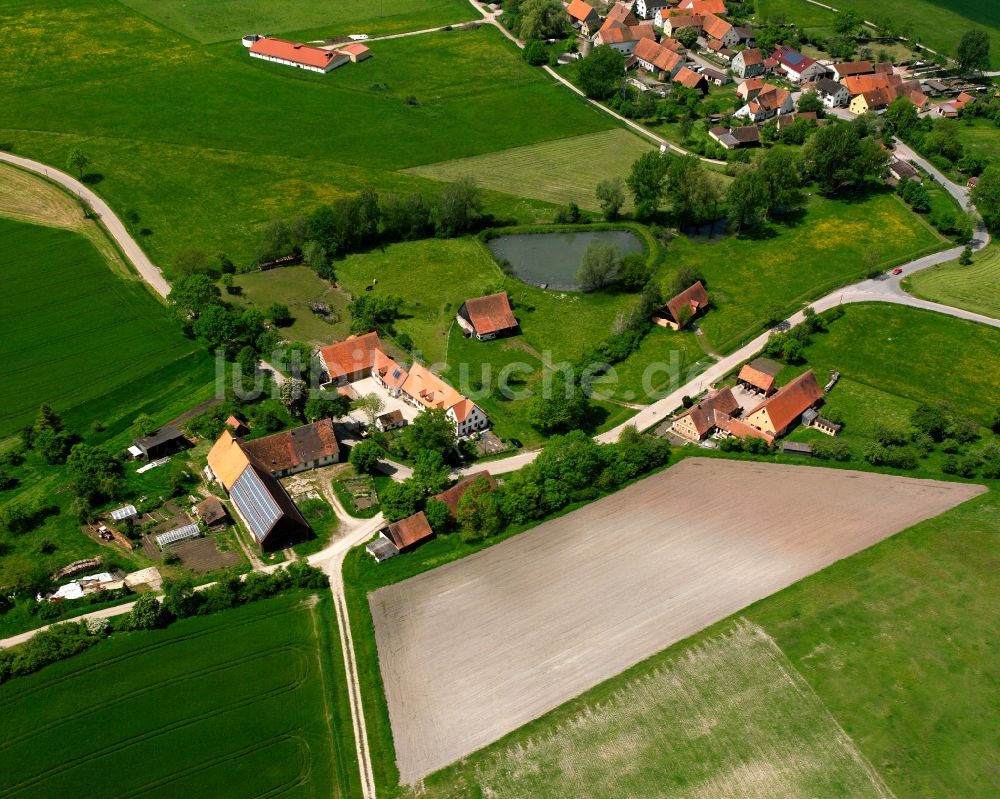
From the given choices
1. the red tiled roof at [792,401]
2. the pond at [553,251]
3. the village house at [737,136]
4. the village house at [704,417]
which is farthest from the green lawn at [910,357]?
the village house at [737,136]

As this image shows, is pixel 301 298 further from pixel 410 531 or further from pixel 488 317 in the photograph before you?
pixel 410 531

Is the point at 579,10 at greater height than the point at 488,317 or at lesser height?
greater

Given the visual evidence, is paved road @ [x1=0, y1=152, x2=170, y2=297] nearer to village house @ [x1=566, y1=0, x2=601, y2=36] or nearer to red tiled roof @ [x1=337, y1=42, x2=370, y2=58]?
red tiled roof @ [x1=337, y1=42, x2=370, y2=58]

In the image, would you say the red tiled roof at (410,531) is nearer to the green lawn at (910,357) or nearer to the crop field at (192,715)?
the crop field at (192,715)

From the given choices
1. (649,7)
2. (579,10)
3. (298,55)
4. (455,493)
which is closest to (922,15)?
(649,7)

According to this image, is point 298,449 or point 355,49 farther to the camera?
point 355,49

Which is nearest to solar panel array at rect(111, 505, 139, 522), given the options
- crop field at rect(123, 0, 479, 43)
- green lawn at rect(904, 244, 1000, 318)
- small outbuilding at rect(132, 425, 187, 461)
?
small outbuilding at rect(132, 425, 187, 461)

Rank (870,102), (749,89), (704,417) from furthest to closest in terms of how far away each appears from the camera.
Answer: (749,89)
(870,102)
(704,417)
